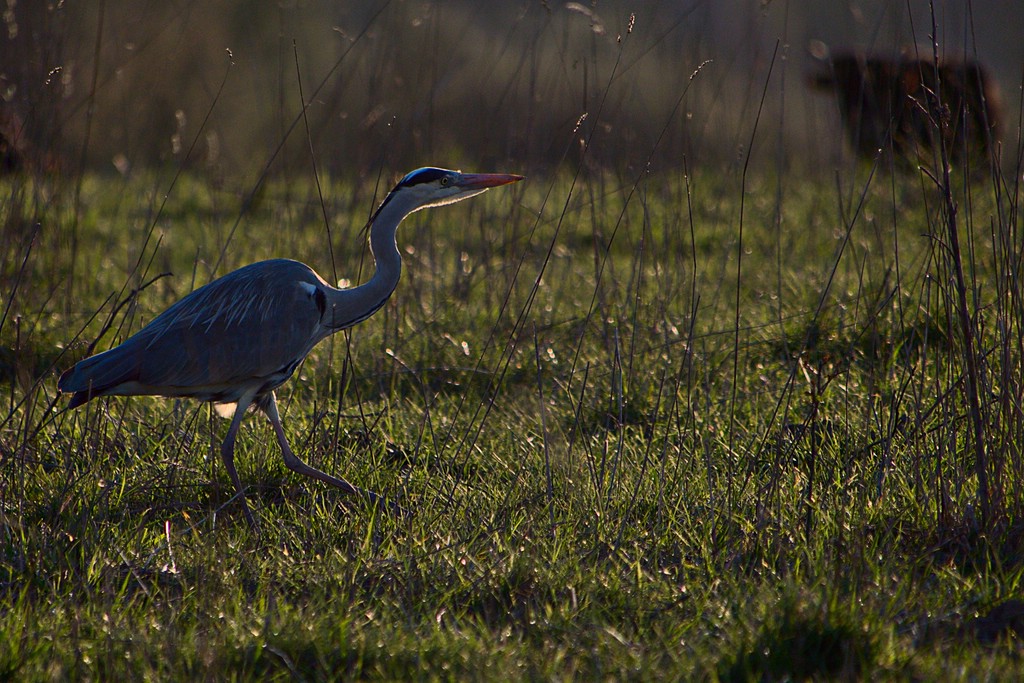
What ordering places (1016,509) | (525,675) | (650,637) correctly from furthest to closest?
(1016,509), (650,637), (525,675)

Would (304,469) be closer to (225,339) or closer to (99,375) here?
(225,339)

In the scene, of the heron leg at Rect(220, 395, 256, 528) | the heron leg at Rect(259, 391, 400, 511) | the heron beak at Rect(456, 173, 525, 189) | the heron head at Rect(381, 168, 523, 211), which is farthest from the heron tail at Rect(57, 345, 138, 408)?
the heron beak at Rect(456, 173, 525, 189)

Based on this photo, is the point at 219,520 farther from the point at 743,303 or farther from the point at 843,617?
the point at 743,303

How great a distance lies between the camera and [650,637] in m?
2.82

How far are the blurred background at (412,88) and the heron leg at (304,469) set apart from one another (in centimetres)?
129

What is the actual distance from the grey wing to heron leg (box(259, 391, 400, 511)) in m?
0.11

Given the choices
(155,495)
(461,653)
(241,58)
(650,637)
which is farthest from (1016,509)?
(241,58)

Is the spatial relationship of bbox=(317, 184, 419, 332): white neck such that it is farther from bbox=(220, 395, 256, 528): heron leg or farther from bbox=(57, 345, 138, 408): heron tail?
bbox=(57, 345, 138, 408): heron tail

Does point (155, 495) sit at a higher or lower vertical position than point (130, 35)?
lower

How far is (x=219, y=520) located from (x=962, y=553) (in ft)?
7.55

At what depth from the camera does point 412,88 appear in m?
8.70

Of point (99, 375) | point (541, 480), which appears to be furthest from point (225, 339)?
point (541, 480)

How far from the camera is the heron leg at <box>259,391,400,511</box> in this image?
12.0ft

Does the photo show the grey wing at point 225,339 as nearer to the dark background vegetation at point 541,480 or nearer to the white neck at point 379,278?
the white neck at point 379,278
